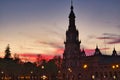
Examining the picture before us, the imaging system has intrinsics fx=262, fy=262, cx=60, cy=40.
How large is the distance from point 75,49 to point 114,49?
36.8 m

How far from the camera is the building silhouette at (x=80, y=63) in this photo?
121394mm

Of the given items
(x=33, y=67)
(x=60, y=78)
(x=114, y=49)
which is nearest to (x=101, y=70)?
(x=60, y=78)

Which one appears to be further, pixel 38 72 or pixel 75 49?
pixel 38 72

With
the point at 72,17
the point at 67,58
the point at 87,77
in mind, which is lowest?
the point at 87,77

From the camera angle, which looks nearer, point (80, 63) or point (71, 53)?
point (71, 53)

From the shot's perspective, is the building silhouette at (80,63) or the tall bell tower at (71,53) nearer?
the building silhouette at (80,63)

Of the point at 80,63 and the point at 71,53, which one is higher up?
the point at 71,53

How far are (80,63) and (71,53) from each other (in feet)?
23.0

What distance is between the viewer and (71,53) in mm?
132500

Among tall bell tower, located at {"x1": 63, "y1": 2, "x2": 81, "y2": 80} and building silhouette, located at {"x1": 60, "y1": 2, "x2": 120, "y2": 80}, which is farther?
tall bell tower, located at {"x1": 63, "y1": 2, "x2": 81, "y2": 80}

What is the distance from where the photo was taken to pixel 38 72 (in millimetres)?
157125

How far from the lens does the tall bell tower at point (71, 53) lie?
132 metres

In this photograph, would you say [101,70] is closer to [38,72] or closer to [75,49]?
[75,49]

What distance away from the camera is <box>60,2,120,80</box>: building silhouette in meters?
121
